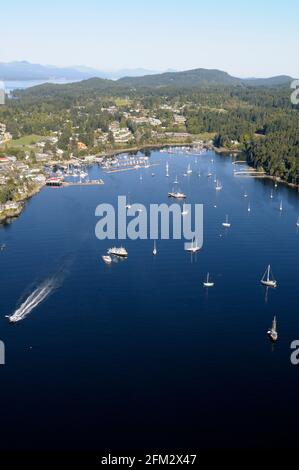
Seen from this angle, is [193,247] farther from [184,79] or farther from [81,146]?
[184,79]

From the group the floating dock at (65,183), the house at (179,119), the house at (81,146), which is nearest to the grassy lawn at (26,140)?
the house at (81,146)

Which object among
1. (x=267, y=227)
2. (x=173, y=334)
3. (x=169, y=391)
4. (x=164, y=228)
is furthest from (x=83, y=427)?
(x=267, y=227)

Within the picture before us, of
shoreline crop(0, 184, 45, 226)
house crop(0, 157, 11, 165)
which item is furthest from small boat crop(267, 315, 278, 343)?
house crop(0, 157, 11, 165)

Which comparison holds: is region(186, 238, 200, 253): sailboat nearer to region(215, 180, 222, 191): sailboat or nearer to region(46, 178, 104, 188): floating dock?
region(215, 180, 222, 191): sailboat

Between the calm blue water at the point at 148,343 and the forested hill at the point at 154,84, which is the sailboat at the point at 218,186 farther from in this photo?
the forested hill at the point at 154,84

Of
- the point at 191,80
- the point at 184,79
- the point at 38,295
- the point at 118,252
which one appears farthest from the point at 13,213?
the point at 184,79
